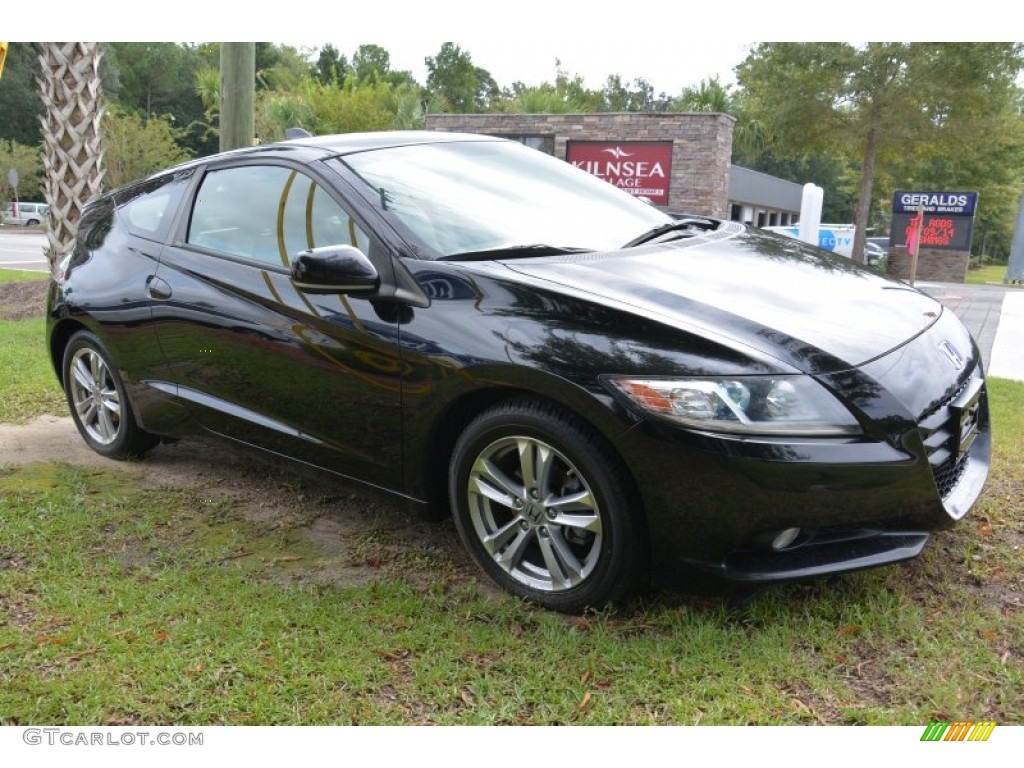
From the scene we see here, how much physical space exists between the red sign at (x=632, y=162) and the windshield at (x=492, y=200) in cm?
1473

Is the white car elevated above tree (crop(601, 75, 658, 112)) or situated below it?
below

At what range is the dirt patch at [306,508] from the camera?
3.39 meters

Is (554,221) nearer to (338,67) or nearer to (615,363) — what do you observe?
(615,363)

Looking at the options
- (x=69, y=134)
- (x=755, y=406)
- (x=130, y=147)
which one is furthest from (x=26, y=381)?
(x=130, y=147)

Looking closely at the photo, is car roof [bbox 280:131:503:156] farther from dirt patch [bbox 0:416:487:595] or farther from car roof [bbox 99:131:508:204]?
dirt patch [bbox 0:416:487:595]

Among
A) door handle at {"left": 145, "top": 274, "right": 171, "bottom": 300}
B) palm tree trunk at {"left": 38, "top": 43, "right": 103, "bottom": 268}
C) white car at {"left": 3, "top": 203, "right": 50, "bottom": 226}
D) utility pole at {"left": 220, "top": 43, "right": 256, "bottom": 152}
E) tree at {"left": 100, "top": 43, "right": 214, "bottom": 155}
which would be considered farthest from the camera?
tree at {"left": 100, "top": 43, "right": 214, "bottom": 155}

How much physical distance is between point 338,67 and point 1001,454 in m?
70.6

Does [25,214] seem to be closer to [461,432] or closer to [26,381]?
[26,381]

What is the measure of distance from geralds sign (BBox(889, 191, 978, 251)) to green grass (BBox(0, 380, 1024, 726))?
2545cm

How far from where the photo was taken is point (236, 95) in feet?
21.3

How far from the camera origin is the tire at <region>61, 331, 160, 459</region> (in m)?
4.51

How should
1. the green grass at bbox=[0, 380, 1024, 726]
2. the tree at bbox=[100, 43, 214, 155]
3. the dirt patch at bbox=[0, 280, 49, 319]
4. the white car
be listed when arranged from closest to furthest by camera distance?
the green grass at bbox=[0, 380, 1024, 726]
the dirt patch at bbox=[0, 280, 49, 319]
the white car
the tree at bbox=[100, 43, 214, 155]

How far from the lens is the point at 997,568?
10.6 ft
